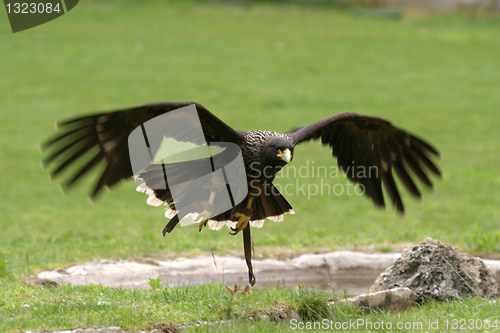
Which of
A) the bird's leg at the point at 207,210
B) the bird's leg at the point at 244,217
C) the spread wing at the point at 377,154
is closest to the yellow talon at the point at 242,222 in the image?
the bird's leg at the point at 244,217

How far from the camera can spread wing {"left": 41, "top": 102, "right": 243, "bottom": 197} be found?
4.82 m

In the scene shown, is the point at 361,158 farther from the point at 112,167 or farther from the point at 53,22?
the point at 53,22

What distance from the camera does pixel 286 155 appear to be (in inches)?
210

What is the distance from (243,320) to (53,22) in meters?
21.8

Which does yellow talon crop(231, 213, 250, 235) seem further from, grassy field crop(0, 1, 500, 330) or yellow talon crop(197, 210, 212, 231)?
grassy field crop(0, 1, 500, 330)

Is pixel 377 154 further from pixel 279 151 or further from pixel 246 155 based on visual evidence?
pixel 246 155

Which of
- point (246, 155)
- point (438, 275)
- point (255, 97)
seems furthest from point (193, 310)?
point (255, 97)

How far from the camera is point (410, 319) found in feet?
16.0

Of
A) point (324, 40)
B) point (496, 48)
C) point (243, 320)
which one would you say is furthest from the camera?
point (324, 40)

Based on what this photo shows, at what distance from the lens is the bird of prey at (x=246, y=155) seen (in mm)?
4906

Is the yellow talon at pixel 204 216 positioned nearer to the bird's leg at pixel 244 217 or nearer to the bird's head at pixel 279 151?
the bird's leg at pixel 244 217

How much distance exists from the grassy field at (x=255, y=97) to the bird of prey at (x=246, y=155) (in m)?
1.20

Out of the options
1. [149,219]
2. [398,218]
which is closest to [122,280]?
[149,219]

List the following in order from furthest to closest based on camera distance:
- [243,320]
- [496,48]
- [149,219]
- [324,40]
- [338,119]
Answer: [324,40]
[496,48]
[149,219]
[338,119]
[243,320]
